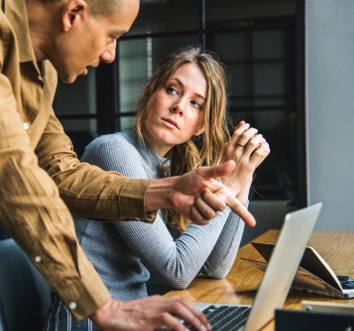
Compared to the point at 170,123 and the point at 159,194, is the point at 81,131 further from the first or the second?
the point at 159,194

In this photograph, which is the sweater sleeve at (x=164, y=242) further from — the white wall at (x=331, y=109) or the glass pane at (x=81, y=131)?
the glass pane at (x=81, y=131)

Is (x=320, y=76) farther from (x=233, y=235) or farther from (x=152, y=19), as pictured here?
(x=233, y=235)

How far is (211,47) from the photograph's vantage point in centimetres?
388

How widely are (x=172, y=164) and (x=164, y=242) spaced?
0.50m

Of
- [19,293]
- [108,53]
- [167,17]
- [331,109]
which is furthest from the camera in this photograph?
[167,17]

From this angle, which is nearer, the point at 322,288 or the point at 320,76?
the point at 322,288

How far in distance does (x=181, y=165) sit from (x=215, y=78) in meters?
0.32

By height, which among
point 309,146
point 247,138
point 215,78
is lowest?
point 309,146

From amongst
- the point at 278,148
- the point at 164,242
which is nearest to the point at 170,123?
the point at 164,242

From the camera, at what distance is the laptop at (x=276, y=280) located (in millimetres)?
783

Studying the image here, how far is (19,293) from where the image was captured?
1.33 m

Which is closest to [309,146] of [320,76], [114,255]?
[320,76]

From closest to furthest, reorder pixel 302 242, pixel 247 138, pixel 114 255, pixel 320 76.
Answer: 1. pixel 302 242
2. pixel 114 255
3. pixel 247 138
4. pixel 320 76


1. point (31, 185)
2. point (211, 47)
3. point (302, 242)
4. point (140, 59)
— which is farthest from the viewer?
point (140, 59)
